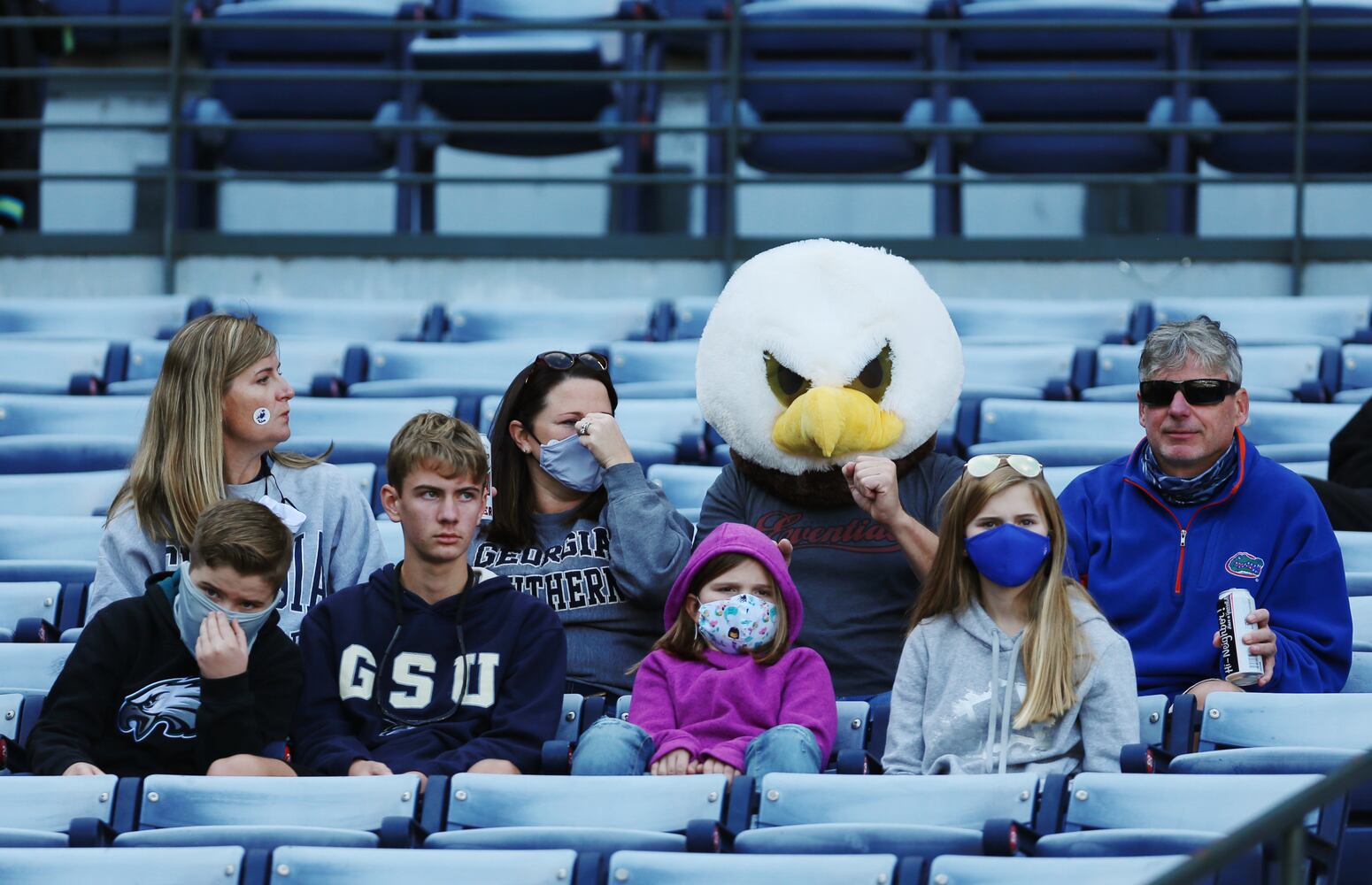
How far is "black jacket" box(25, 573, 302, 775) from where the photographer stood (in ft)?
10.3

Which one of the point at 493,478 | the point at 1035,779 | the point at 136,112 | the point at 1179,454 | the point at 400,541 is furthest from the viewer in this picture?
the point at 136,112

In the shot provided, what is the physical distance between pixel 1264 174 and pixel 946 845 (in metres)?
4.67

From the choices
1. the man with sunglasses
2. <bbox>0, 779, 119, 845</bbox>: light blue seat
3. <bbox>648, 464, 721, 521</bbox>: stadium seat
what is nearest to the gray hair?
the man with sunglasses

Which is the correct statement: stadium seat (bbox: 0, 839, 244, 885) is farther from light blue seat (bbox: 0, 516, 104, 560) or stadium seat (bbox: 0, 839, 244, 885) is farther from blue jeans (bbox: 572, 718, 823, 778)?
light blue seat (bbox: 0, 516, 104, 560)

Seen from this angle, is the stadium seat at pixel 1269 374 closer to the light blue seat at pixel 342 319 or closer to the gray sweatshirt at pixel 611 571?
the gray sweatshirt at pixel 611 571

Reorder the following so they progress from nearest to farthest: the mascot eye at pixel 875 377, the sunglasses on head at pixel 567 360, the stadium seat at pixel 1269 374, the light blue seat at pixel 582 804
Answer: the light blue seat at pixel 582 804 < the mascot eye at pixel 875 377 < the sunglasses on head at pixel 567 360 < the stadium seat at pixel 1269 374

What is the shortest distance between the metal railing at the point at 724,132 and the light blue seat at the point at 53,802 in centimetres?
383

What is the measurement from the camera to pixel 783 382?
365cm

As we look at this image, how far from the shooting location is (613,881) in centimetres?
258

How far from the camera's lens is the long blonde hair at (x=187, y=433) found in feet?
11.6

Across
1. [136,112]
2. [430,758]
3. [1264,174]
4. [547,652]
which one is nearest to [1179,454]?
[547,652]

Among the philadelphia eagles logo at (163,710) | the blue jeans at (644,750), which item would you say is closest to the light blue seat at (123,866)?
the philadelphia eagles logo at (163,710)

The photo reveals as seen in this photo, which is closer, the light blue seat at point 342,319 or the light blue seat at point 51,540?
the light blue seat at point 51,540

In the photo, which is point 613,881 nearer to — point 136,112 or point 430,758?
point 430,758
